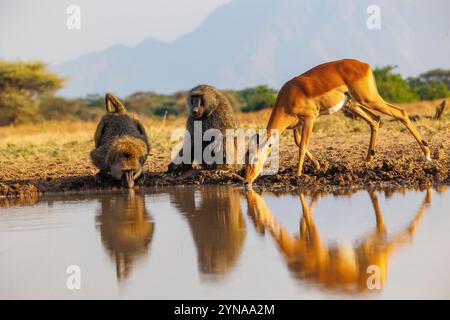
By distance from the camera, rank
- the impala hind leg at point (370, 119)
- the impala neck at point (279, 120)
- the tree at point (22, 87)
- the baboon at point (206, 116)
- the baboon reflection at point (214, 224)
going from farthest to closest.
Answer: the tree at point (22, 87) < the baboon at point (206, 116) < the impala hind leg at point (370, 119) < the impala neck at point (279, 120) < the baboon reflection at point (214, 224)

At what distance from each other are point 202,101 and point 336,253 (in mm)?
7239

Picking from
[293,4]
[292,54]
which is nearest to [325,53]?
[292,54]

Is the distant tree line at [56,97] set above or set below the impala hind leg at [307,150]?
above

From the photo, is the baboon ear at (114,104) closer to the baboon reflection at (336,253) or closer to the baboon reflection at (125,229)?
the baboon reflection at (125,229)

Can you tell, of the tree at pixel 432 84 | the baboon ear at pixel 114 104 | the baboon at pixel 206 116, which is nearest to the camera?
the baboon at pixel 206 116

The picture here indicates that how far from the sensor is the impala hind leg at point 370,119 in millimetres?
12734

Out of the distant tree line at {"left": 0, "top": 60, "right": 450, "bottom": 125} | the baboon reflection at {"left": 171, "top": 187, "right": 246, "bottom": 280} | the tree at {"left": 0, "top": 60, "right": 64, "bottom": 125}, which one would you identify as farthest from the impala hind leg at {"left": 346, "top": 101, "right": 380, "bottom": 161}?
the tree at {"left": 0, "top": 60, "right": 64, "bottom": 125}

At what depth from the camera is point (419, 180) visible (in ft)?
36.5

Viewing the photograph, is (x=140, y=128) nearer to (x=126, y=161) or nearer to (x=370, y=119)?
(x=126, y=161)

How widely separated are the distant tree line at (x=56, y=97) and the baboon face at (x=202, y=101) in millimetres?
20638

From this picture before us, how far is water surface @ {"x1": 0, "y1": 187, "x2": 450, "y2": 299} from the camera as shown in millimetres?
5913

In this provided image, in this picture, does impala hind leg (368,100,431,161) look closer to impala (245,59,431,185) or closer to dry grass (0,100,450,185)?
impala (245,59,431,185)

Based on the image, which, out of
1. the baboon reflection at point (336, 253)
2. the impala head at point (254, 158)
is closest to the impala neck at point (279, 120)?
the impala head at point (254, 158)

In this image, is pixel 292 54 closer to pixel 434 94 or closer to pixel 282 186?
pixel 434 94
